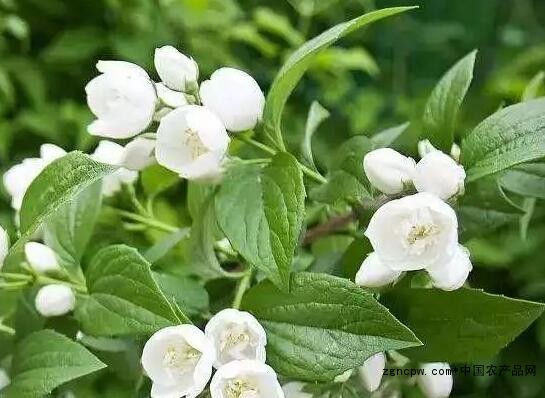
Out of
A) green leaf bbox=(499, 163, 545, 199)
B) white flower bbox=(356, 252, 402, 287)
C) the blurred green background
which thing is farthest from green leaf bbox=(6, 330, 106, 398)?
the blurred green background

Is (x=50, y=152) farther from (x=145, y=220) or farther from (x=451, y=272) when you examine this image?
(x=451, y=272)

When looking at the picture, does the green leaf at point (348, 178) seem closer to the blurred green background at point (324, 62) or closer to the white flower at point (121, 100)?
the white flower at point (121, 100)

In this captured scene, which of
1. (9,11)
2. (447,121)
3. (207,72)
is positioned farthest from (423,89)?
(447,121)

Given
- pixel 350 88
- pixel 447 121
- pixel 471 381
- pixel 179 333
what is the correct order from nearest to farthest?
pixel 179 333, pixel 447 121, pixel 471 381, pixel 350 88

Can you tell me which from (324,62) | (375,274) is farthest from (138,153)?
(324,62)

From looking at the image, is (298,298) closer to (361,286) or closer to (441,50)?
(361,286)

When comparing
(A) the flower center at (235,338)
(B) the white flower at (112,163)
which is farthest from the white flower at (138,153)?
(A) the flower center at (235,338)
